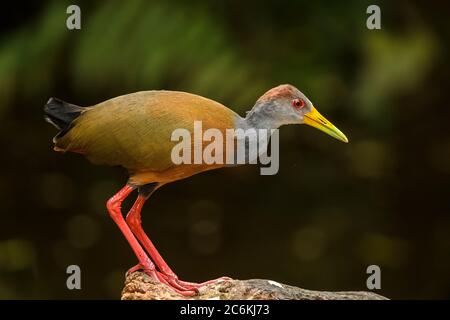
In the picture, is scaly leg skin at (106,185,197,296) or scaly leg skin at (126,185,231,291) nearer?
scaly leg skin at (106,185,197,296)

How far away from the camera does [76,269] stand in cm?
571

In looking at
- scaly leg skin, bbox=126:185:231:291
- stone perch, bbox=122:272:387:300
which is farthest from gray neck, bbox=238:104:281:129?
stone perch, bbox=122:272:387:300

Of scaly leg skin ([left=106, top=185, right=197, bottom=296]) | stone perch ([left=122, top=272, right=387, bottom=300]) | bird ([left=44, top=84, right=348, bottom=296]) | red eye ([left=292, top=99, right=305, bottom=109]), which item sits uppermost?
red eye ([left=292, top=99, right=305, bottom=109])

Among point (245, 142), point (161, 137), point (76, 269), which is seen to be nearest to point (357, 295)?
point (245, 142)

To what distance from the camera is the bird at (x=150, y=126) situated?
4180 millimetres

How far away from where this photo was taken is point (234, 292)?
4141 millimetres

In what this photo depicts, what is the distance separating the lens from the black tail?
4.37 meters

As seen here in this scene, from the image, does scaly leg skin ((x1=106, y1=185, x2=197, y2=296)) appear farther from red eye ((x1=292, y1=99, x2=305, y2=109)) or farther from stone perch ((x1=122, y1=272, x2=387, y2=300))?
red eye ((x1=292, y1=99, x2=305, y2=109))

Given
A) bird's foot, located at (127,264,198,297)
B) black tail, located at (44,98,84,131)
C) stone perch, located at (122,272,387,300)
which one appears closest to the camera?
stone perch, located at (122,272,387,300)

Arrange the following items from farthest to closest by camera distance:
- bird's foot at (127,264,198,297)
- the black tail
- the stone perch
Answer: the black tail < bird's foot at (127,264,198,297) < the stone perch

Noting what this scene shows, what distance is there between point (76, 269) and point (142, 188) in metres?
1.42

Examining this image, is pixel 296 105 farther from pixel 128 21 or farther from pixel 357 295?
pixel 128 21

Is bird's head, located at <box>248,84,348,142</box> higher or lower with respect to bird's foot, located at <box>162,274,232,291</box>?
higher

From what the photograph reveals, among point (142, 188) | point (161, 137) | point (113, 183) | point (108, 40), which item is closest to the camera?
point (161, 137)
